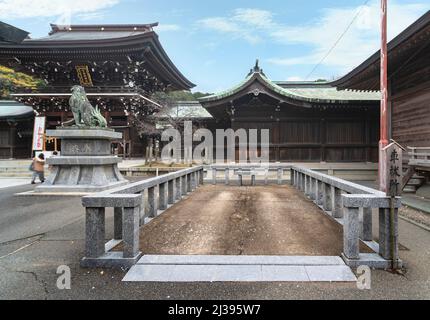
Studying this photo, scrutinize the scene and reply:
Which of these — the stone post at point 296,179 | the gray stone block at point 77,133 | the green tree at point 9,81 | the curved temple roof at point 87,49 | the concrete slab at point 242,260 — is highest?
the green tree at point 9,81

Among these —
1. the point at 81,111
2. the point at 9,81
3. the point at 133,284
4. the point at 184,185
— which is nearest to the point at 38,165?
the point at 81,111

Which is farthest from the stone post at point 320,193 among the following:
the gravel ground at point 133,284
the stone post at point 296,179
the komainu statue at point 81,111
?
the komainu statue at point 81,111

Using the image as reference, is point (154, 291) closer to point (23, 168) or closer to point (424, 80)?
point (424, 80)

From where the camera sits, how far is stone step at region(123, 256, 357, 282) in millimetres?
3373

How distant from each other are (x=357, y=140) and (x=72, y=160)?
48.7 ft

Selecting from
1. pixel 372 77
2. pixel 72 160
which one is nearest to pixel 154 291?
pixel 72 160

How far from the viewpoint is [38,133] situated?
22938 mm

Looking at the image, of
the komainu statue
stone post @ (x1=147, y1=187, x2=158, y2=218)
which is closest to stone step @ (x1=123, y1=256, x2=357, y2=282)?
stone post @ (x1=147, y1=187, x2=158, y2=218)

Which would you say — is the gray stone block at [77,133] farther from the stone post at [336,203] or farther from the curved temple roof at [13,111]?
the curved temple roof at [13,111]

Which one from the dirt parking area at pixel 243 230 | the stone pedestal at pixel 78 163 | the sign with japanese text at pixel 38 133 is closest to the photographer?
the dirt parking area at pixel 243 230

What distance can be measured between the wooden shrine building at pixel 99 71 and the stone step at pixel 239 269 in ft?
63.0

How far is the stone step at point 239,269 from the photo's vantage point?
3.37 meters

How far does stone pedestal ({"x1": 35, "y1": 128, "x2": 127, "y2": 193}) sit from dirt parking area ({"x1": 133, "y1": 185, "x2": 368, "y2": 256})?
173 inches

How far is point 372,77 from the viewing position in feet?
40.7
